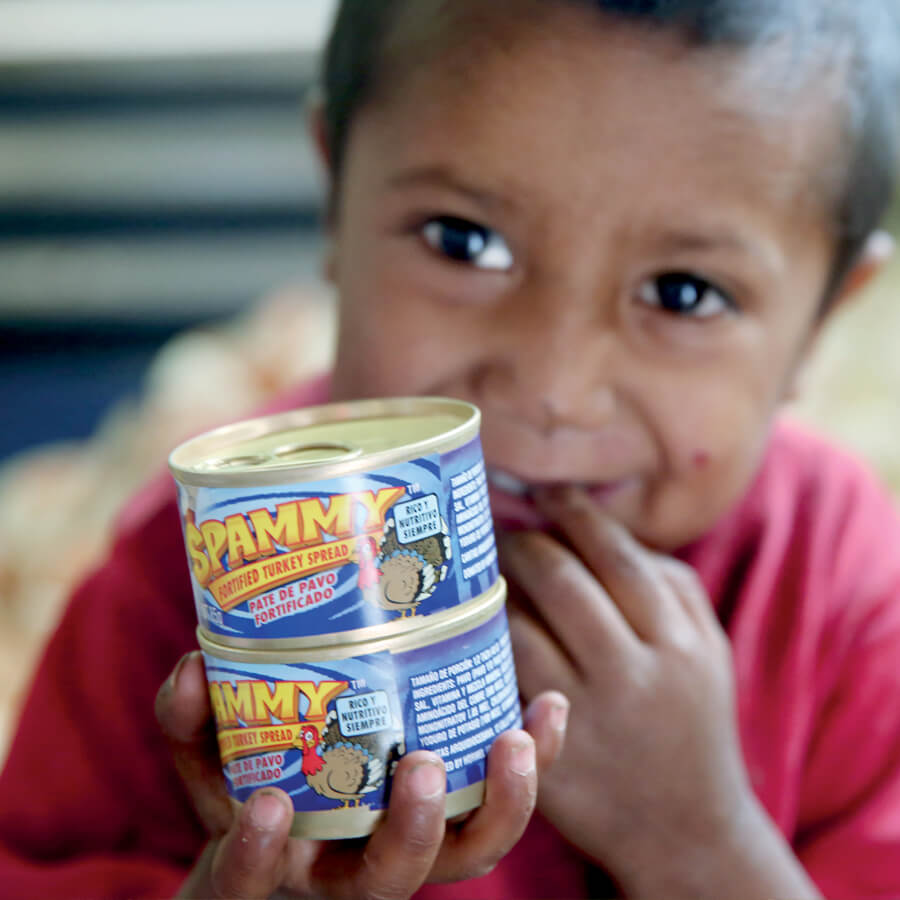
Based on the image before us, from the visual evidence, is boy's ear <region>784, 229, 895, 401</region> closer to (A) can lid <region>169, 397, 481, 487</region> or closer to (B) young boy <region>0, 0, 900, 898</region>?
(B) young boy <region>0, 0, 900, 898</region>

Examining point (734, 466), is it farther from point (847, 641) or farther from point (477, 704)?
point (477, 704)

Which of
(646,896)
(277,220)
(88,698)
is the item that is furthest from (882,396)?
(277,220)

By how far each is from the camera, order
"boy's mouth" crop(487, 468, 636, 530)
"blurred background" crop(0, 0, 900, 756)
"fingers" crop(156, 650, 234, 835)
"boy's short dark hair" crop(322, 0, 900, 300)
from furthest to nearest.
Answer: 1. "blurred background" crop(0, 0, 900, 756)
2. "boy's mouth" crop(487, 468, 636, 530)
3. "boy's short dark hair" crop(322, 0, 900, 300)
4. "fingers" crop(156, 650, 234, 835)

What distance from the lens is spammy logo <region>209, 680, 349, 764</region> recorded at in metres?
0.47

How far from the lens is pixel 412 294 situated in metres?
0.77

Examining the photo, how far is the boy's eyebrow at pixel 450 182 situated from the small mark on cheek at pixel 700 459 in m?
0.24

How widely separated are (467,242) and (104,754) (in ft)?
1.62

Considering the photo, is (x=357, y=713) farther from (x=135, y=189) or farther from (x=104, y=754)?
(x=135, y=189)

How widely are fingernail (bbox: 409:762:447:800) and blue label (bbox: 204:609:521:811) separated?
0.01m

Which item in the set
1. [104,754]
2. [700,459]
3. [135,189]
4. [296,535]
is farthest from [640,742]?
[135,189]

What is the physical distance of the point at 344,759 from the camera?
1.59ft

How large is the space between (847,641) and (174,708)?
2.04ft

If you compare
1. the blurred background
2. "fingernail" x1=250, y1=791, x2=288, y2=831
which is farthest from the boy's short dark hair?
the blurred background

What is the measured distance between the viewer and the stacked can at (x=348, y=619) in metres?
0.46
